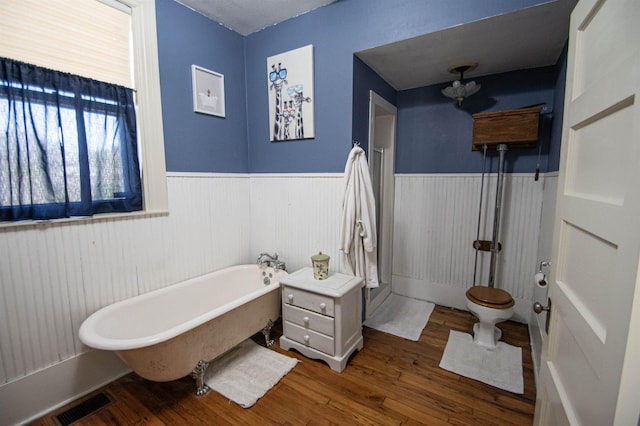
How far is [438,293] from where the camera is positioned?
2969 mm

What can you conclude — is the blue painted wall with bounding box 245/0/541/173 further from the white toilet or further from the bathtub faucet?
the white toilet

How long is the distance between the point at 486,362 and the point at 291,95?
265 centimetres

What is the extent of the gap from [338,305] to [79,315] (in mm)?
1684

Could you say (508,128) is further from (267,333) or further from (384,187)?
(267,333)

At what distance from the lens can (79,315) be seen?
5.65ft

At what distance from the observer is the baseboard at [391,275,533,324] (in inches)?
101

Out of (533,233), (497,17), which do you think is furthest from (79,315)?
(533,233)

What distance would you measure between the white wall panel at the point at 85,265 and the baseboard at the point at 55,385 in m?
0.06

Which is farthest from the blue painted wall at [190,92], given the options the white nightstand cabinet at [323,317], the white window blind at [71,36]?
the white nightstand cabinet at [323,317]

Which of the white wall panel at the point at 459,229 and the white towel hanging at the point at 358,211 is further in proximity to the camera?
the white wall panel at the point at 459,229

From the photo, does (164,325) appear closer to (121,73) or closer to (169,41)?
(121,73)

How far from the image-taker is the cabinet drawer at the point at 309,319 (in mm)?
1953

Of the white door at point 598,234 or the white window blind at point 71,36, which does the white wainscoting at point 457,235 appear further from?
the white window blind at point 71,36

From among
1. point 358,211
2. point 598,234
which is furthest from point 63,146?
point 598,234
